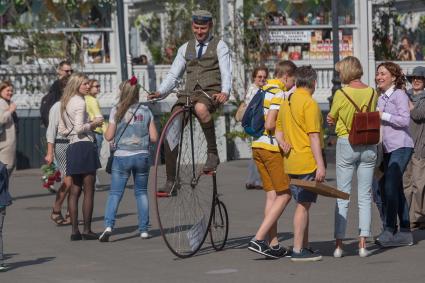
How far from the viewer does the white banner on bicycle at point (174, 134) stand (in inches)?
489

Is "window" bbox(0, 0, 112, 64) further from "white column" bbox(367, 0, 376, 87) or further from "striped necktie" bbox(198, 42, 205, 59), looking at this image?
"striped necktie" bbox(198, 42, 205, 59)

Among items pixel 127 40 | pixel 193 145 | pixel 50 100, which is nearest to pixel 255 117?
pixel 193 145

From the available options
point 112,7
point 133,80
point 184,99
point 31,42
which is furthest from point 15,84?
point 184,99

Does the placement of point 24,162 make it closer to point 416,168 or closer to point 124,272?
point 416,168

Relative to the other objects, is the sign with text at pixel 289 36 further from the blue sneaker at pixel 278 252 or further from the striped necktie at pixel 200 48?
the blue sneaker at pixel 278 252

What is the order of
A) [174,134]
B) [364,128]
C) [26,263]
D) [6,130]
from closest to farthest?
[364,128], [174,134], [26,263], [6,130]

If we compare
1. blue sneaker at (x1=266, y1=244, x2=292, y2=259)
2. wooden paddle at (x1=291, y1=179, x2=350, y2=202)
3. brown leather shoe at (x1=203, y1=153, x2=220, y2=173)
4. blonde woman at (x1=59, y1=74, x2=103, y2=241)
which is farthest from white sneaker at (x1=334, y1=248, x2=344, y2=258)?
blonde woman at (x1=59, y1=74, x2=103, y2=241)

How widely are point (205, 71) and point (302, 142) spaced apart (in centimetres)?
130

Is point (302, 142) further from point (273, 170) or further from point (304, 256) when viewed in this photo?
point (304, 256)

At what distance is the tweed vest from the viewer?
12.6 m

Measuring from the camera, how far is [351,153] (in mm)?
12547

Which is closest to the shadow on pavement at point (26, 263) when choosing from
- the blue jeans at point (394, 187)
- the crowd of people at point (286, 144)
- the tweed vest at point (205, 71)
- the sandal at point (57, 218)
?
the crowd of people at point (286, 144)

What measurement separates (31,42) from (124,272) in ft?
47.1

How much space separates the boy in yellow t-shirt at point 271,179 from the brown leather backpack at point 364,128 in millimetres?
712
